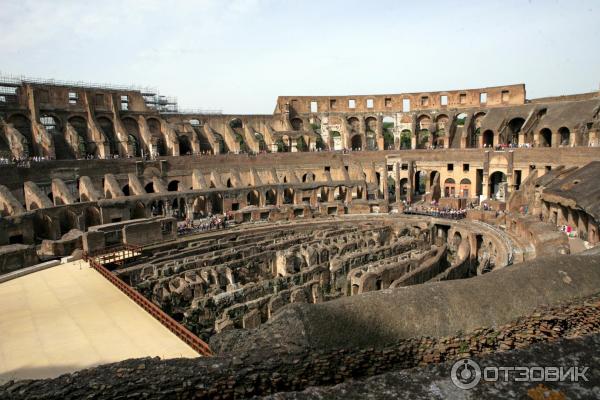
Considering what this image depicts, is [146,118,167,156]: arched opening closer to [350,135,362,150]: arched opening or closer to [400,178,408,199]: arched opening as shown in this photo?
[350,135,362,150]: arched opening

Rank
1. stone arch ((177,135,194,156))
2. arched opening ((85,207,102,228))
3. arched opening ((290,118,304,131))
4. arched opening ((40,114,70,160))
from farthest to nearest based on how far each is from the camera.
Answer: arched opening ((290,118,304,131)) < stone arch ((177,135,194,156)) < arched opening ((40,114,70,160)) < arched opening ((85,207,102,228))

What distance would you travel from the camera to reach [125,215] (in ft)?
83.0

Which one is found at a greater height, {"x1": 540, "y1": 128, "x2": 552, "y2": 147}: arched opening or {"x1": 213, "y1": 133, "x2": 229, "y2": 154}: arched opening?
{"x1": 213, "y1": 133, "x2": 229, "y2": 154}: arched opening

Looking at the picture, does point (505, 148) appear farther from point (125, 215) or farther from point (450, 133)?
point (125, 215)

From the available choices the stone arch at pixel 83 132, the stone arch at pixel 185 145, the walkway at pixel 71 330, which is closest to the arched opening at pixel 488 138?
the stone arch at pixel 185 145

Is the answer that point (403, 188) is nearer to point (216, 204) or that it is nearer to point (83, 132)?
point (216, 204)

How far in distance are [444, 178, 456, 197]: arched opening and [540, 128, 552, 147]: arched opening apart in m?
7.26

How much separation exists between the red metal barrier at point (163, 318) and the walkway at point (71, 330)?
0.48 ft

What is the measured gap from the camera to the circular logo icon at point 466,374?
167 inches

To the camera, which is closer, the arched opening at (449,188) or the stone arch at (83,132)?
the stone arch at (83,132)

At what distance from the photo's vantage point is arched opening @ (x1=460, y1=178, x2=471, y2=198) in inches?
1344

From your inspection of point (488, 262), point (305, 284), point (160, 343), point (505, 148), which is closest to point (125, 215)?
point (305, 284)

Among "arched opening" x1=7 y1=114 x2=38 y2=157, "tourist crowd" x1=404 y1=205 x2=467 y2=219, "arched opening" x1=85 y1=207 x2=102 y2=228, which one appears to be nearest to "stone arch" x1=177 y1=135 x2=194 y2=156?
"arched opening" x1=7 y1=114 x2=38 y2=157

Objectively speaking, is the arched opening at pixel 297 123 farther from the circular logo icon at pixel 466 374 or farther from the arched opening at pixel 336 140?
the circular logo icon at pixel 466 374
